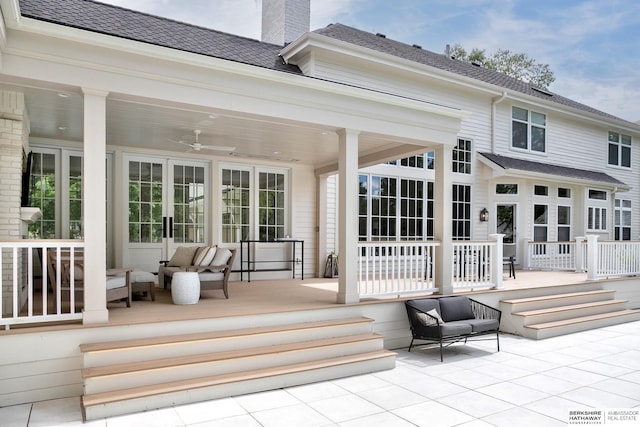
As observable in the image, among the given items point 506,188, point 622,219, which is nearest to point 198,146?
point 506,188

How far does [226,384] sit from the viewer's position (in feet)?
14.1

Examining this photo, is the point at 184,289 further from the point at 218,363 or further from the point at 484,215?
the point at 484,215

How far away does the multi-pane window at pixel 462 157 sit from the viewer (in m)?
11.7

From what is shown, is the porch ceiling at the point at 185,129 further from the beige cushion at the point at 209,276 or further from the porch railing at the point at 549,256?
the porch railing at the point at 549,256

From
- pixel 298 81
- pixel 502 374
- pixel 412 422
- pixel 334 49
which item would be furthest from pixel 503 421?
pixel 334 49

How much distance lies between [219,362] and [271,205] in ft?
17.7

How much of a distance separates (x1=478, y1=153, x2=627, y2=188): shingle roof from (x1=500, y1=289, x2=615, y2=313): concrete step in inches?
147


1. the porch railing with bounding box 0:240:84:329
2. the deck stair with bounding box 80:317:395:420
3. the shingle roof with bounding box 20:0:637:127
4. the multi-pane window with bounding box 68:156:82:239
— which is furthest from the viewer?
the multi-pane window with bounding box 68:156:82:239

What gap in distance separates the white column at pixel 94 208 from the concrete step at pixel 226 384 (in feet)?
3.08

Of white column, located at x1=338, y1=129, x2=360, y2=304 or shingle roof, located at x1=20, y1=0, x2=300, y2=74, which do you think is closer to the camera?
shingle roof, located at x1=20, y1=0, x2=300, y2=74

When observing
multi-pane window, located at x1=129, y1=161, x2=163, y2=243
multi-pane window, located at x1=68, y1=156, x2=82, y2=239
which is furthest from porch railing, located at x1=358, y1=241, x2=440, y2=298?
multi-pane window, located at x1=68, y1=156, x2=82, y2=239

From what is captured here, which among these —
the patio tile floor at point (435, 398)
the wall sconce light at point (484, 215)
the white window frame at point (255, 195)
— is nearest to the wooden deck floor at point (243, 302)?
the patio tile floor at point (435, 398)

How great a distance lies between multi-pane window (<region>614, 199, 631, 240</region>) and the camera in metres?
15.2

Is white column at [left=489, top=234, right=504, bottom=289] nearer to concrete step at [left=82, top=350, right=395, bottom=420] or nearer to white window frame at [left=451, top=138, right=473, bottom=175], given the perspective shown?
concrete step at [left=82, top=350, right=395, bottom=420]
